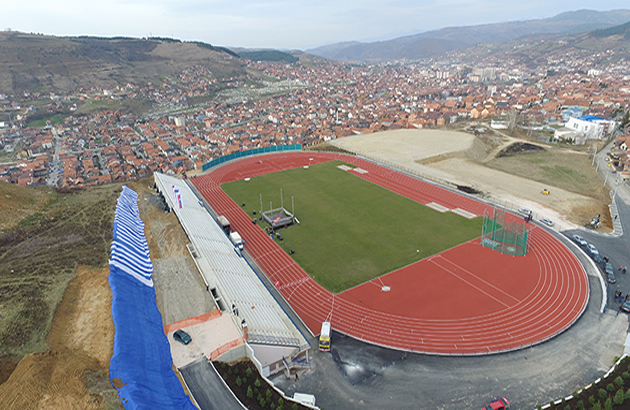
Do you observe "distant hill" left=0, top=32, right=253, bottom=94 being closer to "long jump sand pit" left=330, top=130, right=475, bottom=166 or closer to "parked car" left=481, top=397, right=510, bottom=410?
"long jump sand pit" left=330, top=130, right=475, bottom=166

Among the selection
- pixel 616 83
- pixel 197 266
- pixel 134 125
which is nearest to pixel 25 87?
pixel 134 125

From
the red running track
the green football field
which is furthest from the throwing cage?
the red running track

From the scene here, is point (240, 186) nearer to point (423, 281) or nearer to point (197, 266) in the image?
point (197, 266)

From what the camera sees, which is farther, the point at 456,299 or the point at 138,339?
the point at 456,299

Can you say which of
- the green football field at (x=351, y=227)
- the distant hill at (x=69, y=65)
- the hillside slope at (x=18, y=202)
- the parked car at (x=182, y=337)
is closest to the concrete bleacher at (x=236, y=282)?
the parked car at (x=182, y=337)

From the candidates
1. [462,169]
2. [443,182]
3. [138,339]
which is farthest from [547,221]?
[138,339]

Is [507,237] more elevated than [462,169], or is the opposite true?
[462,169]

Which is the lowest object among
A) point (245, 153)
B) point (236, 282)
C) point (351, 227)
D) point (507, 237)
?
point (351, 227)

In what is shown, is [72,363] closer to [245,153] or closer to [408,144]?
[245,153]

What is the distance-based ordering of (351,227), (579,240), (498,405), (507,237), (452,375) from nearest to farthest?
(498,405) → (452,375) → (507,237) → (579,240) → (351,227)
